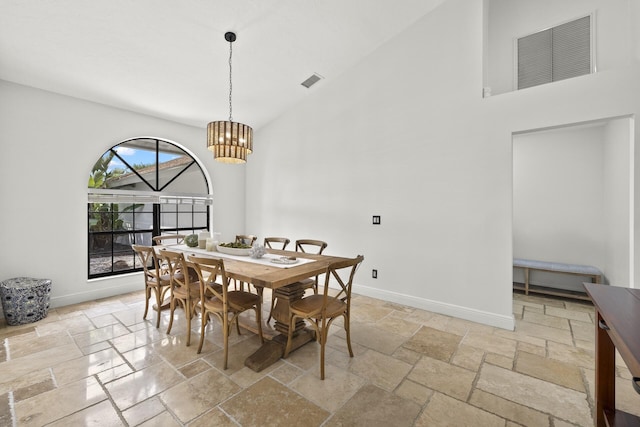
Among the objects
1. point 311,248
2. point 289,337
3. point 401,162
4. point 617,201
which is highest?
point 401,162

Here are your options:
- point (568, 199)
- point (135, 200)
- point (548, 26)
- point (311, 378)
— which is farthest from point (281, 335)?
point (548, 26)

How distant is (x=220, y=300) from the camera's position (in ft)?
7.81

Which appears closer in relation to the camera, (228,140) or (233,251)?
(228,140)

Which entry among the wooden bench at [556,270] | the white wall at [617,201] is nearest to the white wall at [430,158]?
the white wall at [617,201]

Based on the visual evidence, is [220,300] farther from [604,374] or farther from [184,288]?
[604,374]

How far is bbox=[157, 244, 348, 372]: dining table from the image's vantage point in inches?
82.0

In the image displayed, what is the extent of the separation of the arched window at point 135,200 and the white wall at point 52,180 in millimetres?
224

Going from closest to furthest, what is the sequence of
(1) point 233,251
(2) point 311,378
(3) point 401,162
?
(2) point 311,378, (1) point 233,251, (3) point 401,162

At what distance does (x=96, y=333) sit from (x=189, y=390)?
1628 mm

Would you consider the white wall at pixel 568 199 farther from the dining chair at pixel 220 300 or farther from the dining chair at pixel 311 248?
the dining chair at pixel 220 300

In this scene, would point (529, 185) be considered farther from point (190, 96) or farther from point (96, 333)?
point (96, 333)

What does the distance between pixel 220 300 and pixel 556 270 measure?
435 cm

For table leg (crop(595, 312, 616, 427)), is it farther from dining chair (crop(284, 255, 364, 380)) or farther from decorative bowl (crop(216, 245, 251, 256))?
decorative bowl (crop(216, 245, 251, 256))

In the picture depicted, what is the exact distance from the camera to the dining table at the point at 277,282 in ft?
6.84
